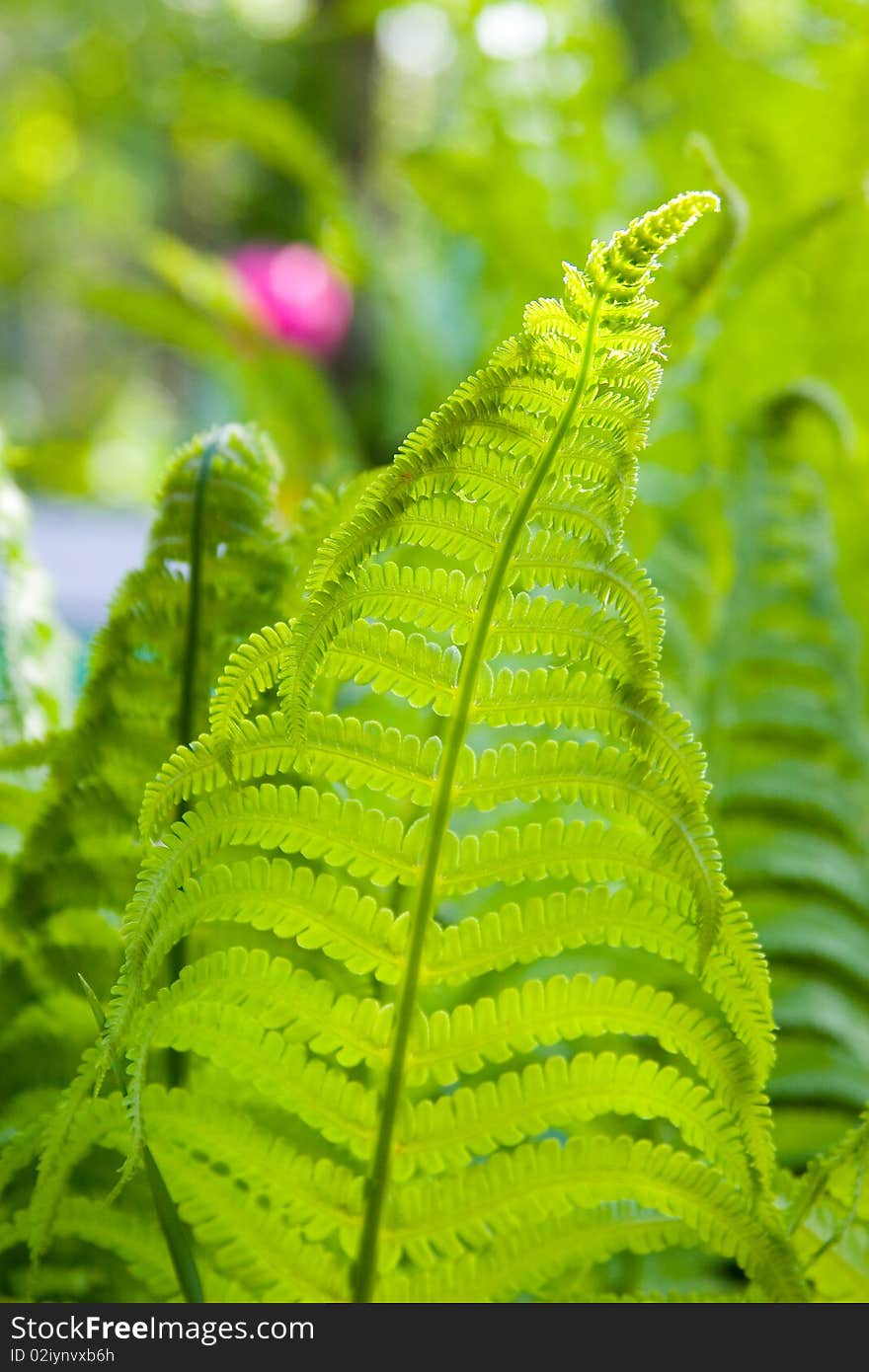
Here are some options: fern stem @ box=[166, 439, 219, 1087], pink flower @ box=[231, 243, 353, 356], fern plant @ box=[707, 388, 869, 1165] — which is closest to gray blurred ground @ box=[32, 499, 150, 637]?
pink flower @ box=[231, 243, 353, 356]

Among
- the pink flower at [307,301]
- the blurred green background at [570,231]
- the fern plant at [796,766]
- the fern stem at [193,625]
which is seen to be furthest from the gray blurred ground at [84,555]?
the fern stem at [193,625]

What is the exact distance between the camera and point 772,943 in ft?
1.75

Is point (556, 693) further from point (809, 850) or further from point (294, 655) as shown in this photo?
point (809, 850)

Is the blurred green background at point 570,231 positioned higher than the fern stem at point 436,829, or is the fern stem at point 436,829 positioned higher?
the blurred green background at point 570,231

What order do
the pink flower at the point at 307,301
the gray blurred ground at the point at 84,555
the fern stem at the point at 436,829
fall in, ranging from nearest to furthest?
the fern stem at the point at 436,829 < the gray blurred ground at the point at 84,555 < the pink flower at the point at 307,301

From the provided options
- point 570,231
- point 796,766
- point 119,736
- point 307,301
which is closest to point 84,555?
point 307,301

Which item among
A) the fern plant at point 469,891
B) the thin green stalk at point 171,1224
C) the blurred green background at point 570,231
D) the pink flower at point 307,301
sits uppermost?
the pink flower at point 307,301

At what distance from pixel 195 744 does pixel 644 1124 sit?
1.02ft

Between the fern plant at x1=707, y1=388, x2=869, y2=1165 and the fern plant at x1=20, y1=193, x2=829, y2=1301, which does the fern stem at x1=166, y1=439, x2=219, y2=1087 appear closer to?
the fern plant at x1=20, y1=193, x2=829, y2=1301

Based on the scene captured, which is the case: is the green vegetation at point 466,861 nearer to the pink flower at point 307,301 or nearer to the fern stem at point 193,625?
the fern stem at point 193,625

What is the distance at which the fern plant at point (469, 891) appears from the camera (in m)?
0.25

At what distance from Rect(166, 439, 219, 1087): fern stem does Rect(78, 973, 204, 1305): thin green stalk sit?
0.06m

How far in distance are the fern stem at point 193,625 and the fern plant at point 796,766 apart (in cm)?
30

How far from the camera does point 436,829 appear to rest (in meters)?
0.27
